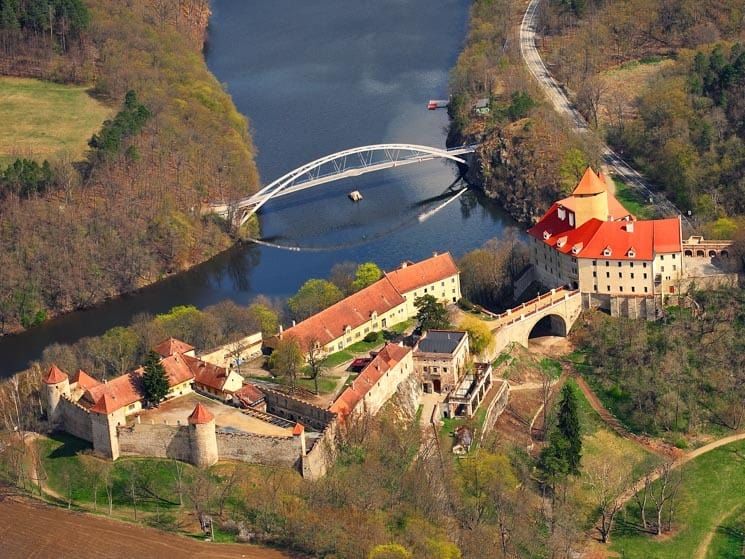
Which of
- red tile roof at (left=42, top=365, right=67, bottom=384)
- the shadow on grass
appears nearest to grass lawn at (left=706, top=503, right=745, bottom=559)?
the shadow on grass

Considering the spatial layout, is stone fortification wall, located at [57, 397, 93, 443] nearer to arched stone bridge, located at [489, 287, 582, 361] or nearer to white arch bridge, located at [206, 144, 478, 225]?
arched stone bridge, located at [489, 287, 582, 361]

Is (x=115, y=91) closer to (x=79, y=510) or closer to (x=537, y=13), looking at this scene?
(x=537, y=13)

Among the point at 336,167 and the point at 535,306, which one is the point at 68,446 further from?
the point at 336,167

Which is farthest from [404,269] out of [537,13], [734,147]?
[537,13]

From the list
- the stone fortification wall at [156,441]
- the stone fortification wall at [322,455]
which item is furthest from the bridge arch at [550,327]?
the stone fortification wall at [156,441]

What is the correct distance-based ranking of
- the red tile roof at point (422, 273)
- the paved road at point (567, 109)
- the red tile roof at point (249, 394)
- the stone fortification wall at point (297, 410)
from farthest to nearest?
the paved road at point (567, 109), the red tile roof at point (422, 273), the red tile roof at point (249, 394), the stone fortification wall at point (297, 410)

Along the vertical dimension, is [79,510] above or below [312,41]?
below

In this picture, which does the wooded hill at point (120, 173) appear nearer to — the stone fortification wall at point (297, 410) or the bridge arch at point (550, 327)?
the bridge arch at point (550, 327)
